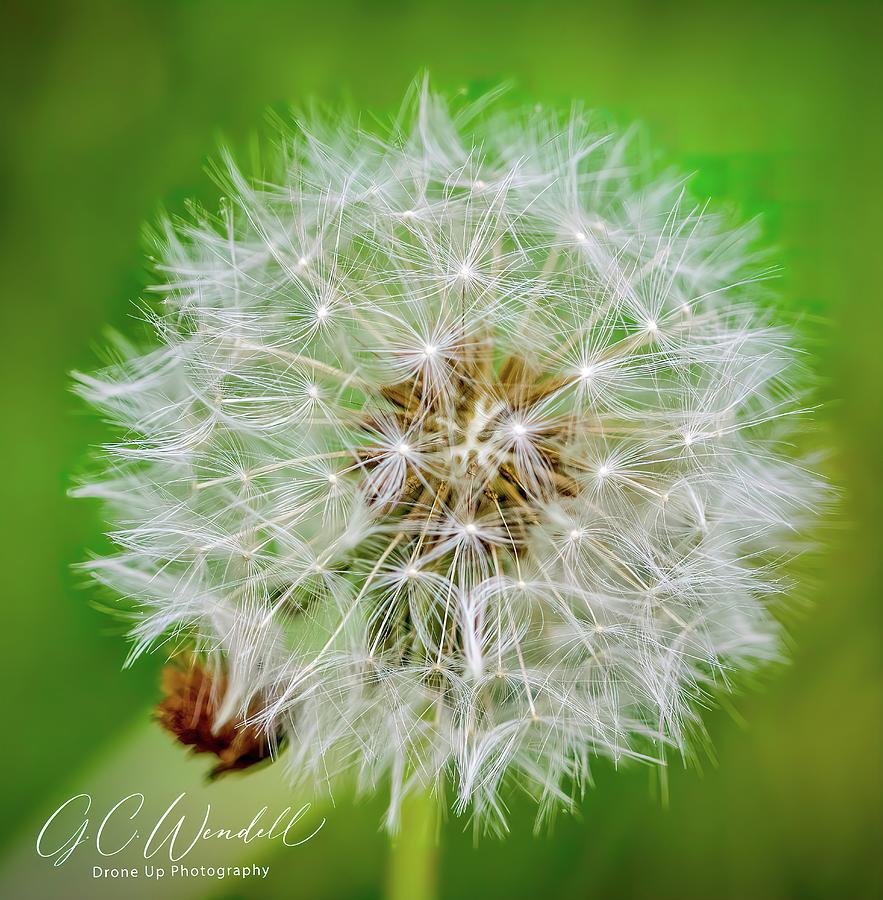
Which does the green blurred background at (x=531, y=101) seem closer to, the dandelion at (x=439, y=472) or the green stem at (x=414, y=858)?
the green stem at (x=414, y=858)

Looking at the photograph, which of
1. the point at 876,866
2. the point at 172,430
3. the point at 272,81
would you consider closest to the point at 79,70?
the point at 272,81

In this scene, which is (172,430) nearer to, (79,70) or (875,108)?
(79,70)

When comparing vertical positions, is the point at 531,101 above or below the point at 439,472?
above

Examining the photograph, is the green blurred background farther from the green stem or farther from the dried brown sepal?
the dried brown sepal

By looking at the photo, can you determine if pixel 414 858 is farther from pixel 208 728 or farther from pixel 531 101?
pixel 531 101
